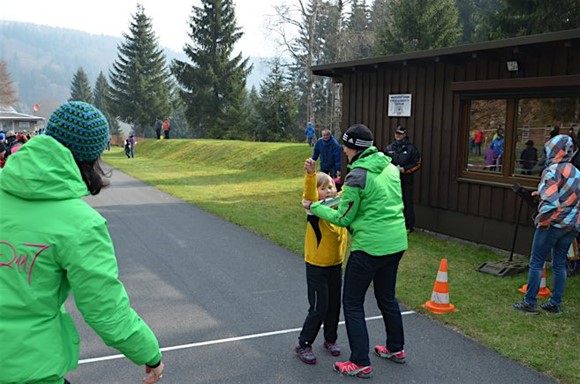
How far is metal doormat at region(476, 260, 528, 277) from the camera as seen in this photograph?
7504mm

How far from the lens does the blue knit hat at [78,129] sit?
2.14 metres

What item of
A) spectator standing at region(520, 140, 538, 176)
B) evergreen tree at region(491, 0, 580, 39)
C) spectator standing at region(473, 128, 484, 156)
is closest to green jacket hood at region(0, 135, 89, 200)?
spectator standing at region(520, 140, 538, 176)

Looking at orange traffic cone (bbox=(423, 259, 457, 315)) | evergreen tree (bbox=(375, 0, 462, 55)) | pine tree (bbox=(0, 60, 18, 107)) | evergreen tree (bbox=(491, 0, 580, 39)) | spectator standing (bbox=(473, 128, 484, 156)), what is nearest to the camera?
orange traffic cone (bbox=(423, 259, 457, 315))

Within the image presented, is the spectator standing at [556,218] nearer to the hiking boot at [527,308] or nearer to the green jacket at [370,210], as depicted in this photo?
the hiking boot at [527,308]

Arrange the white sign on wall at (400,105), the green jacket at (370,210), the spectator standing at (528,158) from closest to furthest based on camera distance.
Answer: the green jacket at (370,210)
the spectator standing at (528,158)
the white sign on wall at (400,105)

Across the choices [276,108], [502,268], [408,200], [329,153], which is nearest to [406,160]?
[408,200]

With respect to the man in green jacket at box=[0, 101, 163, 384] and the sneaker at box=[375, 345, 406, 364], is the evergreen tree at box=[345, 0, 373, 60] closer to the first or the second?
the sneaker at box=[375, 345, 406, 364]

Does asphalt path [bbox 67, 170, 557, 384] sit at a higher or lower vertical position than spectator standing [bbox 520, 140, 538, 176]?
lower

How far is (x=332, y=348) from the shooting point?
4895 mm

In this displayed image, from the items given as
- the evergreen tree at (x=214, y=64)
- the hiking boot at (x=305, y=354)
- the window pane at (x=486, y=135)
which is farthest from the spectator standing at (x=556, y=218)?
the evergreen tree at (x=214, y=64)

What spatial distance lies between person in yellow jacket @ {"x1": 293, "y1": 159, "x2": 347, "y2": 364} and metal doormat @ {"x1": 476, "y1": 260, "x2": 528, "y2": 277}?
372 cm

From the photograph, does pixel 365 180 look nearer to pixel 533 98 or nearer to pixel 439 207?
pixel 533 98

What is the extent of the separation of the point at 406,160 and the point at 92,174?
8.56 meters

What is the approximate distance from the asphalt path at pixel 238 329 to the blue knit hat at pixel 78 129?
9.13 ft
